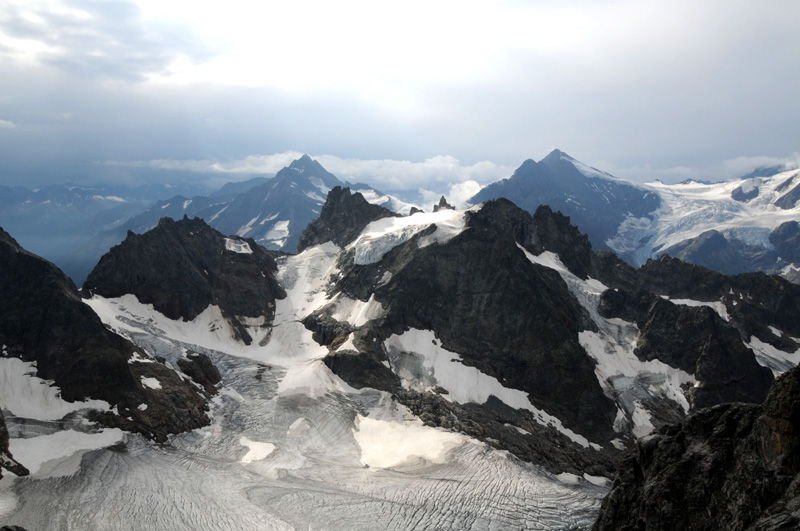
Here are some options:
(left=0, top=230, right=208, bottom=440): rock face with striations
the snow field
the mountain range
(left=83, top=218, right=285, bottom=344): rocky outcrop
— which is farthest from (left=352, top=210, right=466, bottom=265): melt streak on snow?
(left=0, top=230, right=208, bottom=440): rock face with striations

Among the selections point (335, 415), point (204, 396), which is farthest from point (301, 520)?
point (204, 396)

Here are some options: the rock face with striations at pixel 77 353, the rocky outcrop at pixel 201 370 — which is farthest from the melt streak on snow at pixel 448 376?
the rock face with striations at pixel 77 353

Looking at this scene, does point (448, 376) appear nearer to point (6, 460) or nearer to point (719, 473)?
point (6, 460)

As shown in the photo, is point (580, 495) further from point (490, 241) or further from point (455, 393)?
point (490, 241)

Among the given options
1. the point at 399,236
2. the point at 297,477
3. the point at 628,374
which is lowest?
the point at 628,374

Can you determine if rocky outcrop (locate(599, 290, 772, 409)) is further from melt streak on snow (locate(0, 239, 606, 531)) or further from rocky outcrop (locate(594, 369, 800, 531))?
Result: rocky outcrop (locate(594, 369, 800, 531))

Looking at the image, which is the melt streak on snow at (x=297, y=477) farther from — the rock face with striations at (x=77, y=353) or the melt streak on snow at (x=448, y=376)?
the melt streak on snow at (x=448, y=376)

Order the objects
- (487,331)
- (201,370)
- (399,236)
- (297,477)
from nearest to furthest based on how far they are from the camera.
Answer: (297,477) < (201,370) < (487,331) < (399,236)

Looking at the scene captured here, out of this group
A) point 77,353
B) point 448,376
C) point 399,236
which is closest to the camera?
point 77,353

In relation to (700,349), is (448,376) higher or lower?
lower

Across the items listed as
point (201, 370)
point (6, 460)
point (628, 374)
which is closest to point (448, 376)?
point (628, 374)
